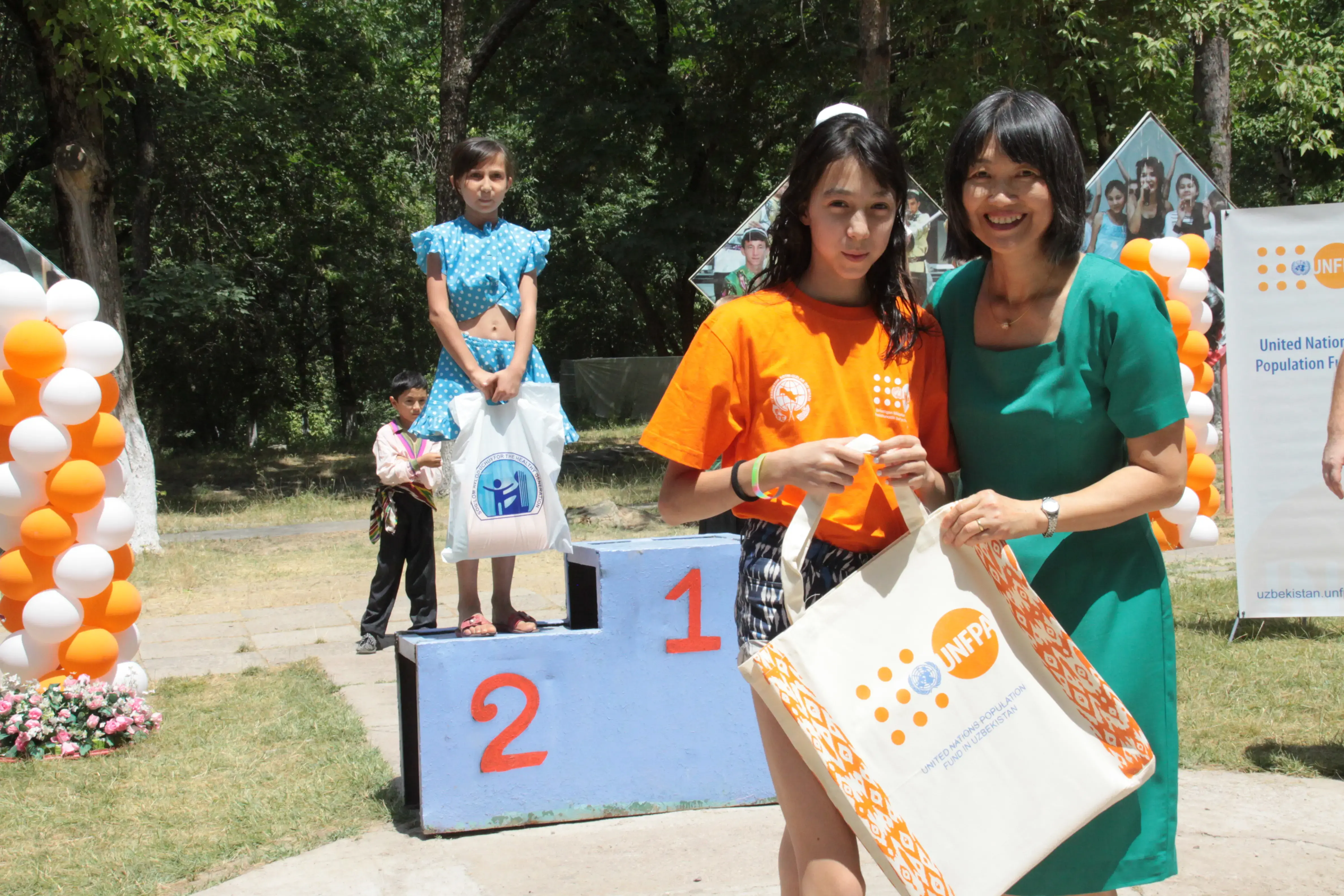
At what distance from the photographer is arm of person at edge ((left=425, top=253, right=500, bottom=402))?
14.7 feet

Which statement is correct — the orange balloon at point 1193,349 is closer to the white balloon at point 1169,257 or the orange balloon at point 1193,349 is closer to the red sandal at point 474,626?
the white balloon at point 1169,257

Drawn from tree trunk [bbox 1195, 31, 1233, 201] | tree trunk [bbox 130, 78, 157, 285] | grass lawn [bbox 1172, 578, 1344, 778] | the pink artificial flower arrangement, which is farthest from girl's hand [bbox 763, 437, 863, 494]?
tree trunk [bbox 130, 78, 157, 285]

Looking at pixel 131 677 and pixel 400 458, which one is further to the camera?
pixel 400 458

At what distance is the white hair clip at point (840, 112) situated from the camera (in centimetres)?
226

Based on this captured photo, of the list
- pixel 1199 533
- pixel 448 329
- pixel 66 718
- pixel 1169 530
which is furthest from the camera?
pixel 1199 533

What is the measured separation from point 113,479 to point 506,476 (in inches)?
92.3

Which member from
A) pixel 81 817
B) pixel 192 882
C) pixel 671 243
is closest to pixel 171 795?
pixel 81 817

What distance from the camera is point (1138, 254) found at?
7020 mm

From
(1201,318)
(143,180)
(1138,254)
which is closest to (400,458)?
(1138,254)

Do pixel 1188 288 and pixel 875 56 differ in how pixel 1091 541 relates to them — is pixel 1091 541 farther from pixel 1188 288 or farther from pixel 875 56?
pixel 875 56

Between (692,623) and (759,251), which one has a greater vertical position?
(759,251)

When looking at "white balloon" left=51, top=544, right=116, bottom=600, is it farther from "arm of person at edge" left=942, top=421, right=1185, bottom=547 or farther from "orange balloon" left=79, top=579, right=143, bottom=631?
"arm of person at edge" left=942, top=421, right=1185, bottom=547

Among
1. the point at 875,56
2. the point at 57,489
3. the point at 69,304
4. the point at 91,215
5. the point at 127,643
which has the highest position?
the point at 875,56

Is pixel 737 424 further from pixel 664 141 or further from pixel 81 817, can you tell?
pixel 664 141
